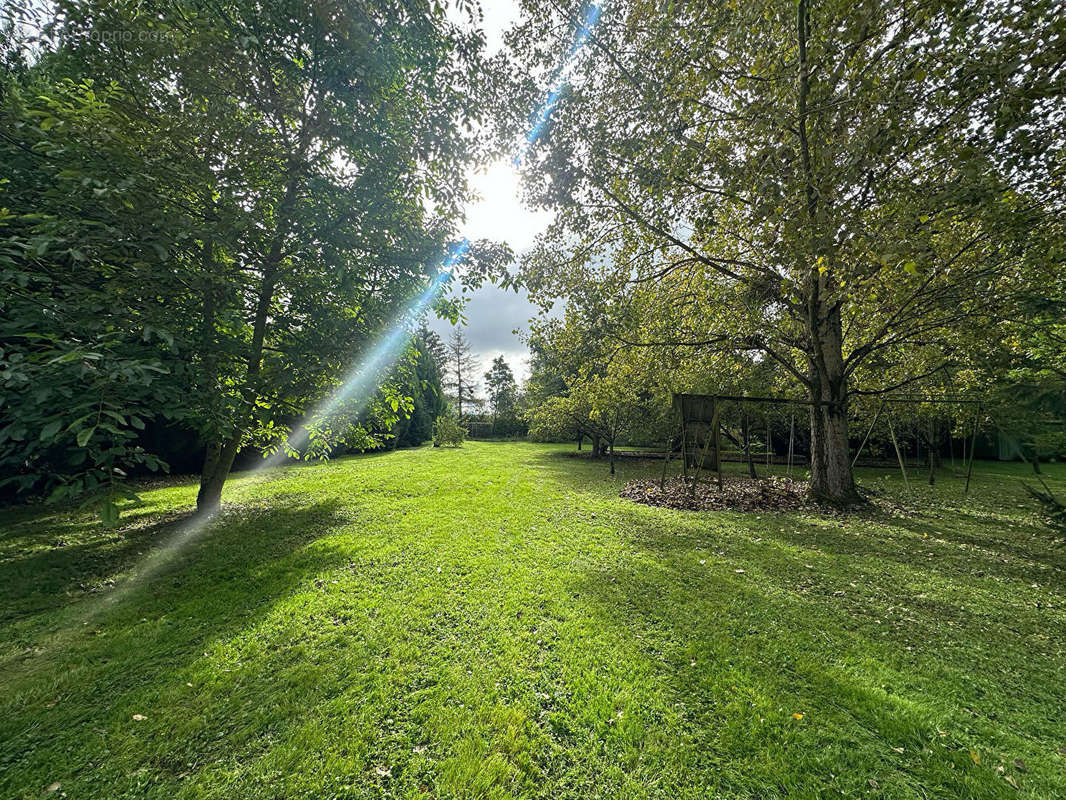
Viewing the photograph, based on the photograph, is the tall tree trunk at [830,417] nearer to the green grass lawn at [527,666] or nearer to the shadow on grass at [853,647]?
the shadow on grass at [853,647]

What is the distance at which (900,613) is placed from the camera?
372 cm

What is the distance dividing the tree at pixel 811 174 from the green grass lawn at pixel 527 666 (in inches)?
126

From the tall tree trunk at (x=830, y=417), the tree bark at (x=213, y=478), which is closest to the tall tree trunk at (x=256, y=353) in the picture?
the tree bark at (x=213, y=478)

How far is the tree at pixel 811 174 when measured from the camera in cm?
348

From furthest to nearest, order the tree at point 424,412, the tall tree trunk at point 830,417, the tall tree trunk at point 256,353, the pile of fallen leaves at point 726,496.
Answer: the tree at point 424,412 → the pile of fallen leaves at point 726,496 → the tall tree trunk at point 830,417 → the tall tree trunk at point 256,353

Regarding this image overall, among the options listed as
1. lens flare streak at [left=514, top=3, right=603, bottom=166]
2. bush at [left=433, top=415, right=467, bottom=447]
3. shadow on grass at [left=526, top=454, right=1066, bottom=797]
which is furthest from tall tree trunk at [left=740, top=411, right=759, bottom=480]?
bush at [left=433, top=415, right=467, bottom=447]

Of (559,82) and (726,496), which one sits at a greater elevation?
(559,82)

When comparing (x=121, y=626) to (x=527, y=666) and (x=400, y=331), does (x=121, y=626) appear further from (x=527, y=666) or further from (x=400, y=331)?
(x=400, y=331)

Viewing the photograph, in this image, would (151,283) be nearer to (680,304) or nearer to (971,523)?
(680,304)

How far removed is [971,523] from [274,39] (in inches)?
568

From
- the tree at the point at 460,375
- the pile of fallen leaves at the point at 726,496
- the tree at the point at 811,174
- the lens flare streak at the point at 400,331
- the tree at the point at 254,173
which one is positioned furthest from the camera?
the tree at the point at 460,375

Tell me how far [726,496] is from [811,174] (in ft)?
24.0

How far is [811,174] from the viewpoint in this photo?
3.98 m

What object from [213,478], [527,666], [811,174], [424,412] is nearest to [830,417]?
[811,174]
